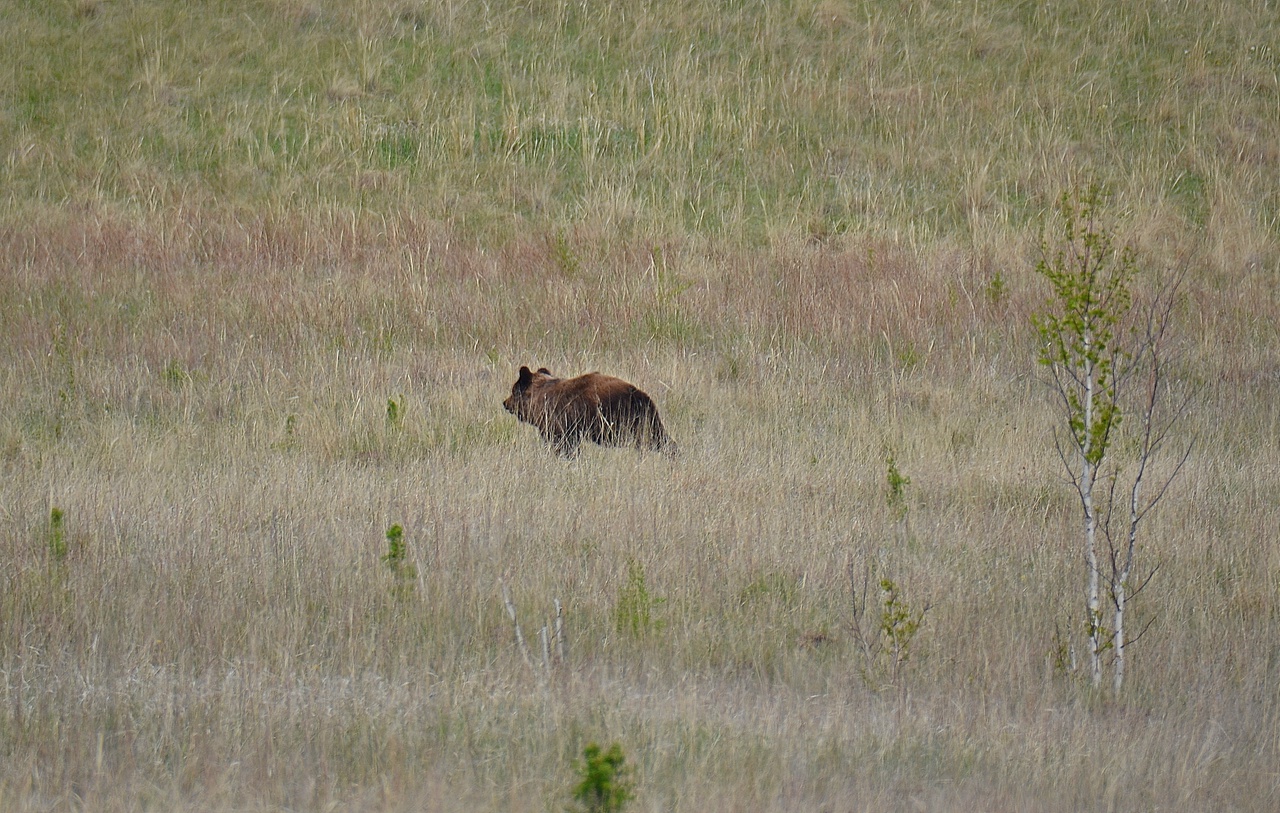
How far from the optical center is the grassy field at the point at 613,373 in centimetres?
358

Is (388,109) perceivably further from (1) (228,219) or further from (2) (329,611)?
(2) (329,611)

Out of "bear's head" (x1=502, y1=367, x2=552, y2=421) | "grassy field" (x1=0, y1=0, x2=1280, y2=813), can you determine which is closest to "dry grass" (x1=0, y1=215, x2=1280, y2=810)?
"grassy field" (x1=0, y1=0, x2=1280, y2=813)

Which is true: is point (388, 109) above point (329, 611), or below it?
above

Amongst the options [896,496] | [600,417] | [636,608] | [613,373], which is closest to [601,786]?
[636,608]

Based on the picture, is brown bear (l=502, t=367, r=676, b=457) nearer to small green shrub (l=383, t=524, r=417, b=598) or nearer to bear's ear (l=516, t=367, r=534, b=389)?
bear's ear (l=516, t=367, r=534, b=389)

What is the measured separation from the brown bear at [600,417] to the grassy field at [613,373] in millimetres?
250

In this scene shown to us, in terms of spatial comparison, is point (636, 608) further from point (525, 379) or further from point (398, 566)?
point (525, 379)

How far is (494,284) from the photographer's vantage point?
38.8 feet

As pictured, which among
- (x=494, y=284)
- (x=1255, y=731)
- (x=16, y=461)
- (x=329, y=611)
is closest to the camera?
(x=1255, y=731)

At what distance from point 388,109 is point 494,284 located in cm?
685

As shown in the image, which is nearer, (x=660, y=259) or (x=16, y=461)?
(x=16, y=461)

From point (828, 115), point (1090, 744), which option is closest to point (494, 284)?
point (828, 115)

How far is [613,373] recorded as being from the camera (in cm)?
944

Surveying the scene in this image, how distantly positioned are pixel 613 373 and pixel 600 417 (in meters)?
2.30
